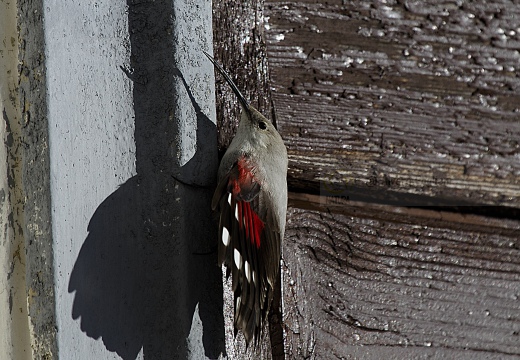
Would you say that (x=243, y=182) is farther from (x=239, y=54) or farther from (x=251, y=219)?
(x=239, y=54)

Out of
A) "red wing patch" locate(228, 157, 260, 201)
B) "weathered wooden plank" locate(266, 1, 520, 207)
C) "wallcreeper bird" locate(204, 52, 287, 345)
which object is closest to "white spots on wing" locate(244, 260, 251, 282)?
"wallcreeper bird" locate(204, 52, 287, 345)

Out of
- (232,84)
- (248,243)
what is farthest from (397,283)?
(232,84)

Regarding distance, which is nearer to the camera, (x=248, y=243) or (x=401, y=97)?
(x=248, y=243)

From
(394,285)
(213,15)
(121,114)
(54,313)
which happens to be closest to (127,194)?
(121,114)

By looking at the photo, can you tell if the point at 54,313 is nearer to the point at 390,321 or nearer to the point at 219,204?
the point at 219,204

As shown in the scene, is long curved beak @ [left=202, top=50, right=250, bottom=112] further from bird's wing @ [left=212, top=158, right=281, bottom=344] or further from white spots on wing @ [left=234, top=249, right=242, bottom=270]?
white spots on wing @ [left=234, top=249, right=242, bottom=270]

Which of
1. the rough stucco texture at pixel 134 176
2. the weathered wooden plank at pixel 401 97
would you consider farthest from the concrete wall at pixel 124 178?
the weathered wooden plank at pixel 401 97
